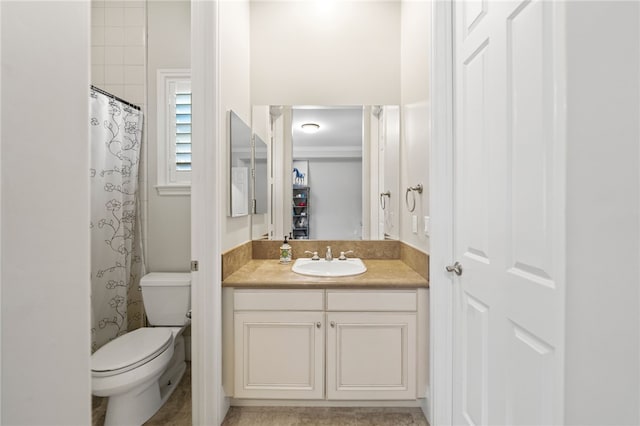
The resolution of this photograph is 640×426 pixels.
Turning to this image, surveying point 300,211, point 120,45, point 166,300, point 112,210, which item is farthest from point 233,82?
point 166,300

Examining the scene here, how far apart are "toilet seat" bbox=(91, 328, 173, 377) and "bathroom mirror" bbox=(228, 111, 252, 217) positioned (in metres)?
0.83

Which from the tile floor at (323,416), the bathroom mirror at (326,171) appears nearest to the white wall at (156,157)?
the bathroom mirror at (326,171)

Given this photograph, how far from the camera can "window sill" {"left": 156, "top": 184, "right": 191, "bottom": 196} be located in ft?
7.77

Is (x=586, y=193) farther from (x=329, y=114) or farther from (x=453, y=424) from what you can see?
(x=329, y=114)

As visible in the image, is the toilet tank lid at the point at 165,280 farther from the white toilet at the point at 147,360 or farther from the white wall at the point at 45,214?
the white wall at the point at 45,214

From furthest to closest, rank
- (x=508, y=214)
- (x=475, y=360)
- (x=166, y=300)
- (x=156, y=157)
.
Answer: (x=156, y=157) < (x=166, y=300) < (x=475, y=360) < (x=508, y=214)

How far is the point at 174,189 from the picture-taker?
7.80ft

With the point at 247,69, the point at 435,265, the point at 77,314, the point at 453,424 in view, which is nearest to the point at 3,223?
the point at 77,314

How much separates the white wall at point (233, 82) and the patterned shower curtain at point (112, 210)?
2.69 feet

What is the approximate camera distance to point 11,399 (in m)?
0.41

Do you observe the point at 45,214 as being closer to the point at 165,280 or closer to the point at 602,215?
the point at 602,215

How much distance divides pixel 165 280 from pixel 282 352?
0.98 meters

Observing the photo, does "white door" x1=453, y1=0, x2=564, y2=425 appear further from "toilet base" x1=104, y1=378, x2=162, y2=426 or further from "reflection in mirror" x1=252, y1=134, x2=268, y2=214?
"toilet base" x1=104, y1=378, x2=162, y2=426

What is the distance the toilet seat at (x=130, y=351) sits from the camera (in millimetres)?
1592
